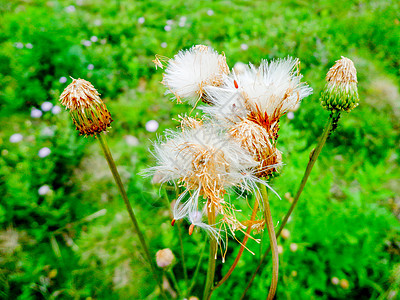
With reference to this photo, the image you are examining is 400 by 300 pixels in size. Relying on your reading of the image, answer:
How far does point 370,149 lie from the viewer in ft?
8.39

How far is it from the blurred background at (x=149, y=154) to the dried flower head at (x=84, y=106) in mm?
163

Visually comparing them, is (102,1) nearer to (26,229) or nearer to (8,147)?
(8,147)

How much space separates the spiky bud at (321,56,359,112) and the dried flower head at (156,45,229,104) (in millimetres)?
309

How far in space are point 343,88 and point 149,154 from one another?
2.48 ft

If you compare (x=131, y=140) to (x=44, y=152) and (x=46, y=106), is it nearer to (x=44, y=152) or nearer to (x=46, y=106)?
(x=44, y=152)

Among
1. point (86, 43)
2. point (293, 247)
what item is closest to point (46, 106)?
point (86, 43)

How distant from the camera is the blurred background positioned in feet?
5.18

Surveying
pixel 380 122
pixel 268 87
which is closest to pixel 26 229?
pixel 268 87

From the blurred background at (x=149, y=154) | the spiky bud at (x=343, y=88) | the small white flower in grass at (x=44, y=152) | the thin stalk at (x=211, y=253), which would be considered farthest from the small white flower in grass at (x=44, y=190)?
the spiky bud at (x=343, y=88)

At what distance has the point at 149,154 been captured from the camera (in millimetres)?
1185

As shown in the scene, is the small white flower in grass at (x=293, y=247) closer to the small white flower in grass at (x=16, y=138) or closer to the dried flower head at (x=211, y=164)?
the dried flower head at (x=211, y=164)

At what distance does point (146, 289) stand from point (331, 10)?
438 cm

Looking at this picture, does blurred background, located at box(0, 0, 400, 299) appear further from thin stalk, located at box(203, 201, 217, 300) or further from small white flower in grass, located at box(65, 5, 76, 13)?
thin stalk, located at box(203, 201, 217, 300)

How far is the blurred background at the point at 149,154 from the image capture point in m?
A: 1.58
